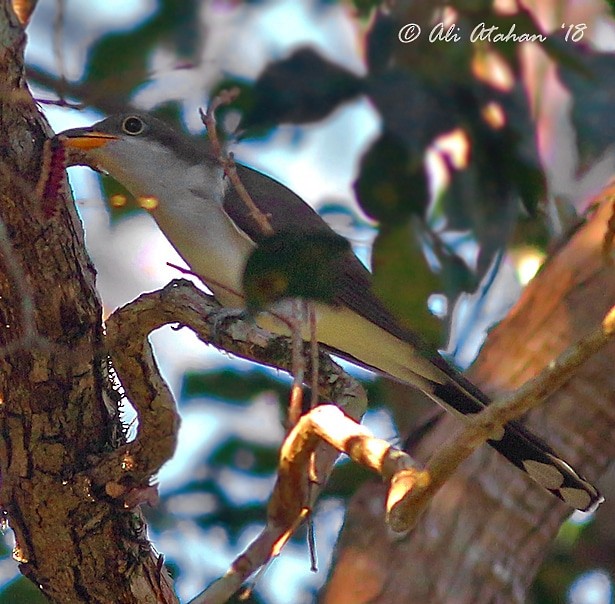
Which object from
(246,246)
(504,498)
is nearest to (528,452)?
(504,498)

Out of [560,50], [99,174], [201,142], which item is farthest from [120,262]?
[560,50]

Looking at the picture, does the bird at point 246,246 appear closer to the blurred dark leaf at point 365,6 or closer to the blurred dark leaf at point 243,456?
the blurred dark leaf at point 365,6

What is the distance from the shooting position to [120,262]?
153 inches

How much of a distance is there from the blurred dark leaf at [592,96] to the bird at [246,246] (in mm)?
1065

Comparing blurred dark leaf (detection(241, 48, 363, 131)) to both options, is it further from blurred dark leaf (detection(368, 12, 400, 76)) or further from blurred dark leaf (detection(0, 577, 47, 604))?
blurred dark leaf (detection(0, 577, 47, 604))

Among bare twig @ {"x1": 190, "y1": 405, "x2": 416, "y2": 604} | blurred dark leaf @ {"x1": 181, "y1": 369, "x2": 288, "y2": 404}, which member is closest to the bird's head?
blurred dark leaf @ {"x1": 181, "y1": 369, "x2": 288, "y2": 404}

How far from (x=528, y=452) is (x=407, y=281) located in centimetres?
81

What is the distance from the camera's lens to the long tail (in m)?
3.11

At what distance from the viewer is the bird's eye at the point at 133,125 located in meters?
3.85

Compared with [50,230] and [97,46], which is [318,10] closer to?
[97,46]

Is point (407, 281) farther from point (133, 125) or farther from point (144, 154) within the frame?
point (133, 125)

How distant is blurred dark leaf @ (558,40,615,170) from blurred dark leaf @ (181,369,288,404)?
1602 millimetres

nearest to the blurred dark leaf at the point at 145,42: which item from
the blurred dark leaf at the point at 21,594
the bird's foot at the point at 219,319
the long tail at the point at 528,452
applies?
the bird's foot at the point at 219,319

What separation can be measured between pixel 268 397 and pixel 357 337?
0.87 metres
